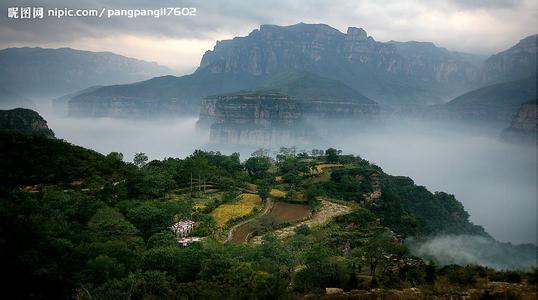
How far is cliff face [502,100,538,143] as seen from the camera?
11488 centimetres

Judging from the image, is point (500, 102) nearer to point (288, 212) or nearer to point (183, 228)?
point (288, 212)

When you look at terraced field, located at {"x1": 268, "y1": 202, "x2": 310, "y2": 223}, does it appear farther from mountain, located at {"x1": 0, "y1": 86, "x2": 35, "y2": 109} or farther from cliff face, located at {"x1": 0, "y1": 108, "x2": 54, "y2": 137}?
mountain, located at {"x1": 0, "y1": 86, "x2": 35, "y2": 109}

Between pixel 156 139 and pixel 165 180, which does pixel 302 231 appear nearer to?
pixel 165 180

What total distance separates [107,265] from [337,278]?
11590 mm

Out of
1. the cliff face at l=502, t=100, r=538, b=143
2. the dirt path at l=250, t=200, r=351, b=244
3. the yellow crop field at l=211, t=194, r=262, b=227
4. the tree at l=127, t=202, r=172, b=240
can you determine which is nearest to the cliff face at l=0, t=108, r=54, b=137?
the yellow crop field at l=211, t=194, r=262, b=227

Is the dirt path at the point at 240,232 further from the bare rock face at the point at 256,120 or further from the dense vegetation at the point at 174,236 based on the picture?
the bare rock face at the point at 256,120

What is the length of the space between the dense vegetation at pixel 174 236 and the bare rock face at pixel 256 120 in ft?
370

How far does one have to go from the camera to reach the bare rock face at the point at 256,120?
568 feet

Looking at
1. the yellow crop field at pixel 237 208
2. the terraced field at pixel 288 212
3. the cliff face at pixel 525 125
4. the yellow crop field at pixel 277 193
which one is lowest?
the terraced field at pixel 288 212

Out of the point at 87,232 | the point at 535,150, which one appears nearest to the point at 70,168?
the point at 87,232

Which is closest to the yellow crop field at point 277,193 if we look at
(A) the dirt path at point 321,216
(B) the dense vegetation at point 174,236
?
(B) the dense vegetation at point 174,236

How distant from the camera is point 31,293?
1969 centimetres

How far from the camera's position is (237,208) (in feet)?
138

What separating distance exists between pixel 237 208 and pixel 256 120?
135m
